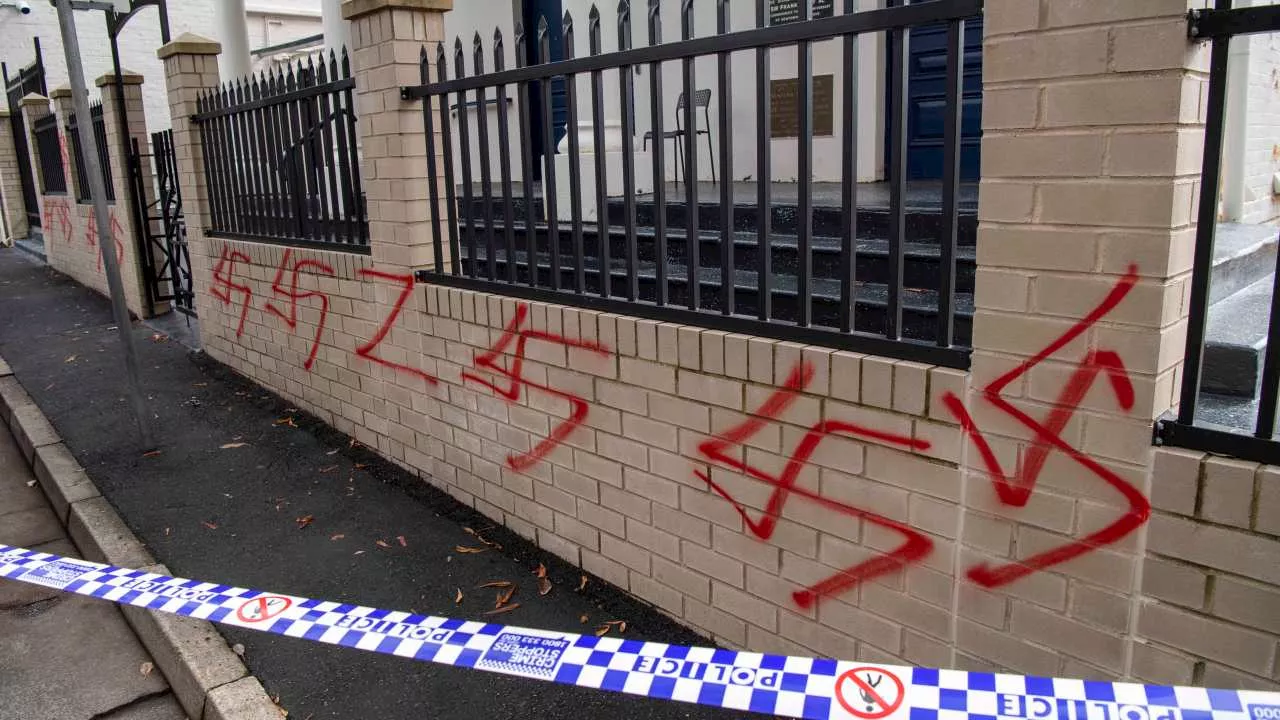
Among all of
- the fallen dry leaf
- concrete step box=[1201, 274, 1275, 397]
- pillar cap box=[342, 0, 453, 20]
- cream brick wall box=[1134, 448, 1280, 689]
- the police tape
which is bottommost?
the fallen dry leaf

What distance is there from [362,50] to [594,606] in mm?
3292

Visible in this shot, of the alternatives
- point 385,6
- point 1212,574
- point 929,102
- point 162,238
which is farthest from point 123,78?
point 1212,574

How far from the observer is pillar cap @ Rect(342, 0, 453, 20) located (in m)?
4.72

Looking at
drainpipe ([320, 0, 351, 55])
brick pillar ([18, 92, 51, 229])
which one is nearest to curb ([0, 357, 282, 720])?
drainpipe ([320, 0, 351, 55])

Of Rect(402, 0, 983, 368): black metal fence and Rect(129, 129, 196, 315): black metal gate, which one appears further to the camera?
Rect(129, 129, 196, 315): black metal gate

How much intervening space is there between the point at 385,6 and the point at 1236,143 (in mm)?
4453

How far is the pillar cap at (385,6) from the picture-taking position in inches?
186

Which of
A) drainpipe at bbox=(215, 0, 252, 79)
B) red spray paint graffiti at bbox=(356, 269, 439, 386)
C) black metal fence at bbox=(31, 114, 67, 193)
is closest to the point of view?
red spray paint graffiti at bbox=(356, 269, 439, 386)

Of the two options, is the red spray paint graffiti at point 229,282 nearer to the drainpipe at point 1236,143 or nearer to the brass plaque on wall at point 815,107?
the brass plaque on wall at point 815,107

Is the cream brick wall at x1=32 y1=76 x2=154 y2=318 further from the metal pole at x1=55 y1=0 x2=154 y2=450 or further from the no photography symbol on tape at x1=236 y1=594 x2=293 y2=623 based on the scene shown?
the no photography symbol on tape at x1=236 y1=594 x2=293 y2=623

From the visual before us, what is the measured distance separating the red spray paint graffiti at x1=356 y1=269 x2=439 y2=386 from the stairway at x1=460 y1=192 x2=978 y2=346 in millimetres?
352

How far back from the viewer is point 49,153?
44.6 ft

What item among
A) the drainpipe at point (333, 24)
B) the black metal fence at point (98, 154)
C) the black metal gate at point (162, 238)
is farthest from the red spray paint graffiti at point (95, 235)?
the drainpipe at point (333, 24)

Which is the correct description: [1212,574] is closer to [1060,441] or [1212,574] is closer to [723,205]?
[1060,441]
